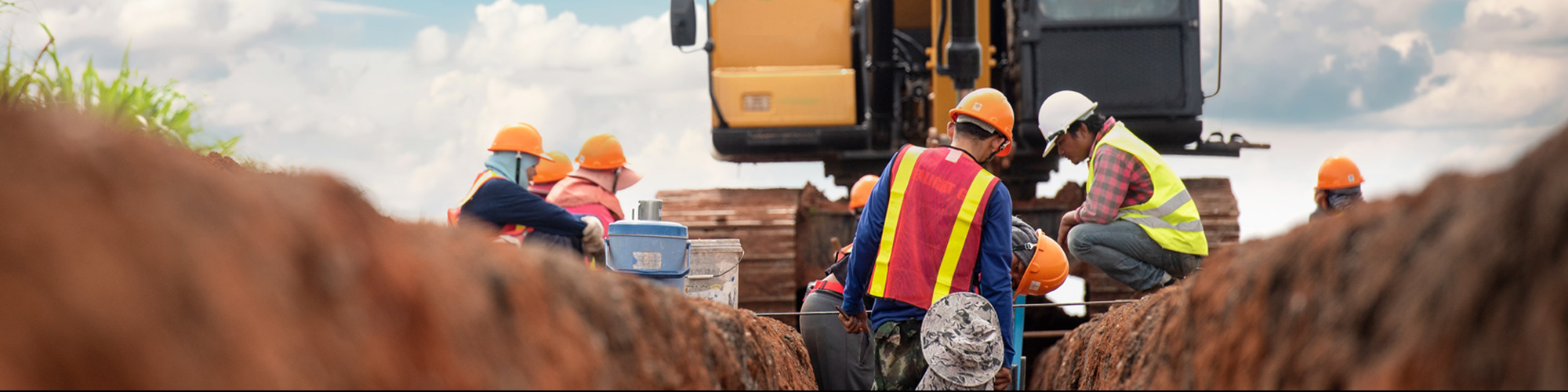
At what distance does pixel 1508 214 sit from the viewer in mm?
1664

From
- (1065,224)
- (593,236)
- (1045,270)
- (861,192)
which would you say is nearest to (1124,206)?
(1065,224)

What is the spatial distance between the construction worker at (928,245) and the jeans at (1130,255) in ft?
7.68

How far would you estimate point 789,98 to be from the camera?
10.5 m

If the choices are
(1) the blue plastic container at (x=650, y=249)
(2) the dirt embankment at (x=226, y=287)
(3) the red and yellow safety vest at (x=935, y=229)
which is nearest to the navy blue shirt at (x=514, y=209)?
(1) the blue plastic container at (x=650, y=249)

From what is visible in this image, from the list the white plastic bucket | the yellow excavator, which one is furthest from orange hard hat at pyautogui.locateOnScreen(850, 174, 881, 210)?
the white plastic bucket

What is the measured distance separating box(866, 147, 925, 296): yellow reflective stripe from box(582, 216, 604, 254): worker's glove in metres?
2.64

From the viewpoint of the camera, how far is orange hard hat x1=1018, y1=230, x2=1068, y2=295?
20.0 feet

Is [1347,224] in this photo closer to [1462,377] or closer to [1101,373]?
[1462,377]

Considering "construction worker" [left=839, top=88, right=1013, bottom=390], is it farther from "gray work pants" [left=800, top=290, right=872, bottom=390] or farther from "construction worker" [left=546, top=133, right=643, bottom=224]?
"construction worker" [left=546, top=133, right=643, bottom=224]

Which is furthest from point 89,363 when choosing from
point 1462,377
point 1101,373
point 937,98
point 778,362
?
point 937,98

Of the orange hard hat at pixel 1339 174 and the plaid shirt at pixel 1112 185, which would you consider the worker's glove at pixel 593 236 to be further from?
the orange hard hat at pixel 1339 174

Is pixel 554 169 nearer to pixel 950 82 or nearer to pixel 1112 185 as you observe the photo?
pixel 950 82

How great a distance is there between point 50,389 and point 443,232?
74cm

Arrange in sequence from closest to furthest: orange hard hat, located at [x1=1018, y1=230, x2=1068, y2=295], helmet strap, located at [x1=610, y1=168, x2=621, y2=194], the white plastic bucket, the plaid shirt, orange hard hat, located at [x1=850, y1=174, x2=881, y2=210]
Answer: orange hard hat, located at [x1=1018, y1=230, x2=1068, y2=295], the plaid shirt, the white plastic bucket, helmet strap, located at [x1=610, y1=168, x2=621, y2=194], orange hard hat, located at [x1=850, y1=174, x2=881, y2=210]
